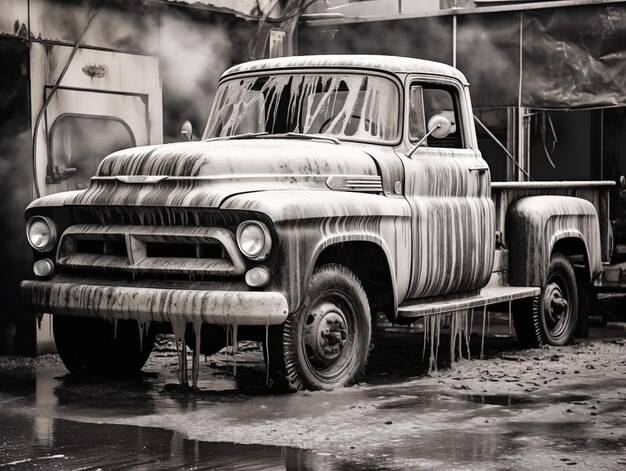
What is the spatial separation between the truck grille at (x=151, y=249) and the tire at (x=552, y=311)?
3872 mm

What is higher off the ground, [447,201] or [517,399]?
[447,201]

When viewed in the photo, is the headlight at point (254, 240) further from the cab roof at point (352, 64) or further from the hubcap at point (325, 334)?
the cab roof at point (352, 64)

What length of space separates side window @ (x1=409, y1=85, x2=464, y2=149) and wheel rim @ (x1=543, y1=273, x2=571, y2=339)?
177 centimetres

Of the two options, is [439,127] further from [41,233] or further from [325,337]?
[41,233]

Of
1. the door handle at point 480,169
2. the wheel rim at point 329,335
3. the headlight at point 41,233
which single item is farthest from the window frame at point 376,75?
the headlight at point 41,233

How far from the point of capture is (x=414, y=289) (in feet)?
30.2

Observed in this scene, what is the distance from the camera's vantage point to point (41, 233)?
8852mm

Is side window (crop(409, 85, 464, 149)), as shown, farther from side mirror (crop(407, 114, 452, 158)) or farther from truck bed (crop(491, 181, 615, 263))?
truck bed (crop(491, 181, 615, 263))

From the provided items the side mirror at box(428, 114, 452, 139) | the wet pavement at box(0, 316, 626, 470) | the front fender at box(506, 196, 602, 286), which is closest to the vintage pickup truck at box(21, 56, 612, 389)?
the side mirror at box(428, 114, 452, 139)

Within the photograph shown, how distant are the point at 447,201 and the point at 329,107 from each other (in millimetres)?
1100

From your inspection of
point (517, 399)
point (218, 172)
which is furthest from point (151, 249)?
point (517, 399)

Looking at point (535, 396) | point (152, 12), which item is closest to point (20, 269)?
point (152, 12)

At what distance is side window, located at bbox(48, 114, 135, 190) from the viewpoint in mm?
11070

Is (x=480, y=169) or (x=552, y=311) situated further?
(x=552, y=311)
